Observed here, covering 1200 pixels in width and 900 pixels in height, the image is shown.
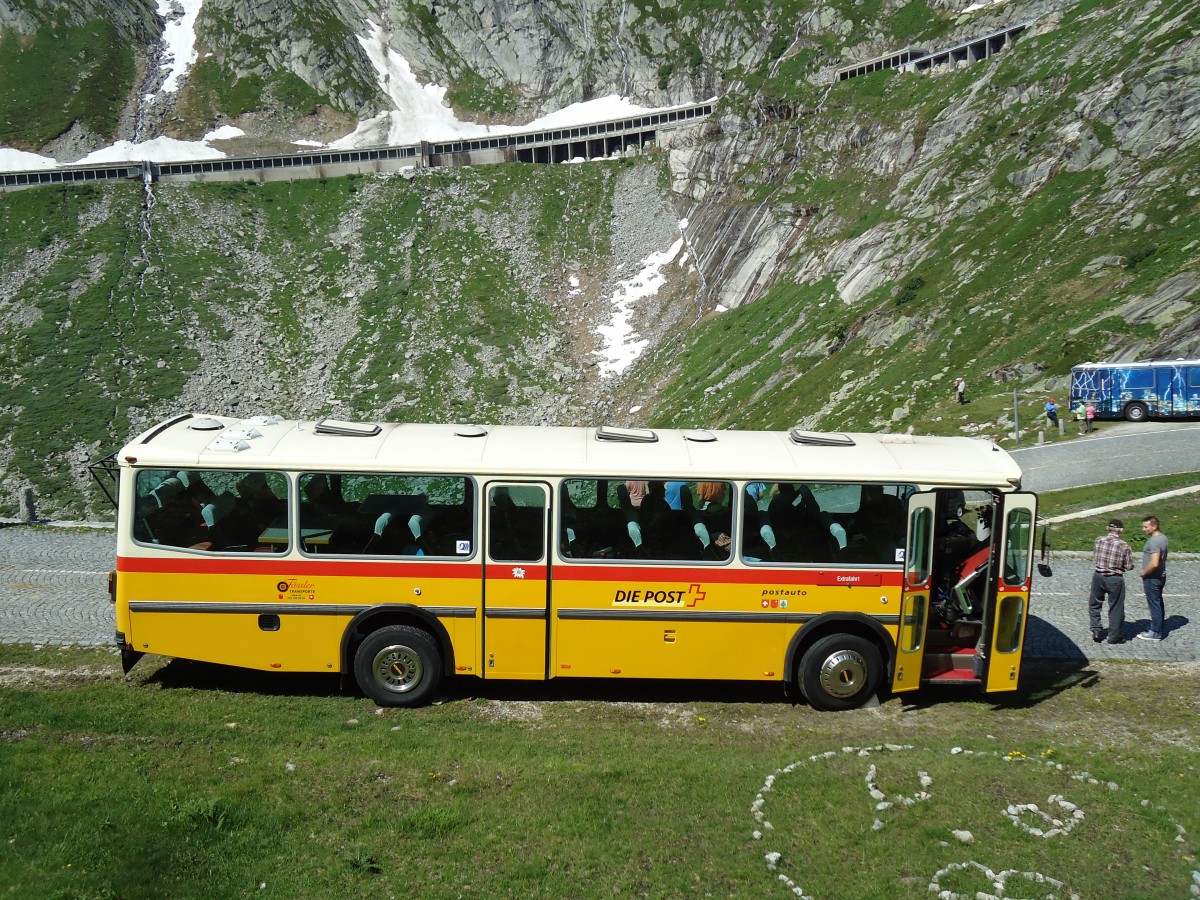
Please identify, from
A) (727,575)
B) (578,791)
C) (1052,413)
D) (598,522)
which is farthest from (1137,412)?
(578,791)

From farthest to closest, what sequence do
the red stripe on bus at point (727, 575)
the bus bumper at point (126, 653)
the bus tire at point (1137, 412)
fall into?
the bus tire at point (1137, 412) < the bus bumper at point (126, 653) < the red stripe on bus at point (727, 575)

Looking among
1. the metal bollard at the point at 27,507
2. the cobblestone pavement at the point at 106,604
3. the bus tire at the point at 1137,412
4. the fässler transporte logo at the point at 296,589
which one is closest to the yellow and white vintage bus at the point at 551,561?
the fässler transporte logo at the point at 296,589

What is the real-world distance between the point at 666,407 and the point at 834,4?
7885 cm

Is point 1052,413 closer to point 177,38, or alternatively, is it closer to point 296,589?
point 296,589

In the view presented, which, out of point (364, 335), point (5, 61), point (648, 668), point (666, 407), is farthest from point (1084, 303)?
point (5, 61)

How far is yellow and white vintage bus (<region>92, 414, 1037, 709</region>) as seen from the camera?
12430 millimetres

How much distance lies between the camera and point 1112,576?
605 inches

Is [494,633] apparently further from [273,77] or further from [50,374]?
[273,77]

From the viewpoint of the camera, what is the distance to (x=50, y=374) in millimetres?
79062

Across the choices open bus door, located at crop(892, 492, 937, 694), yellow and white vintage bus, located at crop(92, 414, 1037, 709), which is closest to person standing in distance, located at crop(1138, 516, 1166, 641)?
yellow and white vintage bus, located at crop(92, 414, 1037, 709)

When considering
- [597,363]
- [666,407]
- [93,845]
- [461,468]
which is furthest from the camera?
[597,363]

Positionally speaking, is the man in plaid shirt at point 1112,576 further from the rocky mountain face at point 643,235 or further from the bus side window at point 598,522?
the rocky mountain face at point 643,235

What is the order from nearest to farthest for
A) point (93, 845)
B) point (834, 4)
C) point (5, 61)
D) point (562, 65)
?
point (93, 845) < point (834, 4) < point (5, 61) < point (562, 65)

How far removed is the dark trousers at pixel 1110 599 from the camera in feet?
50.5
